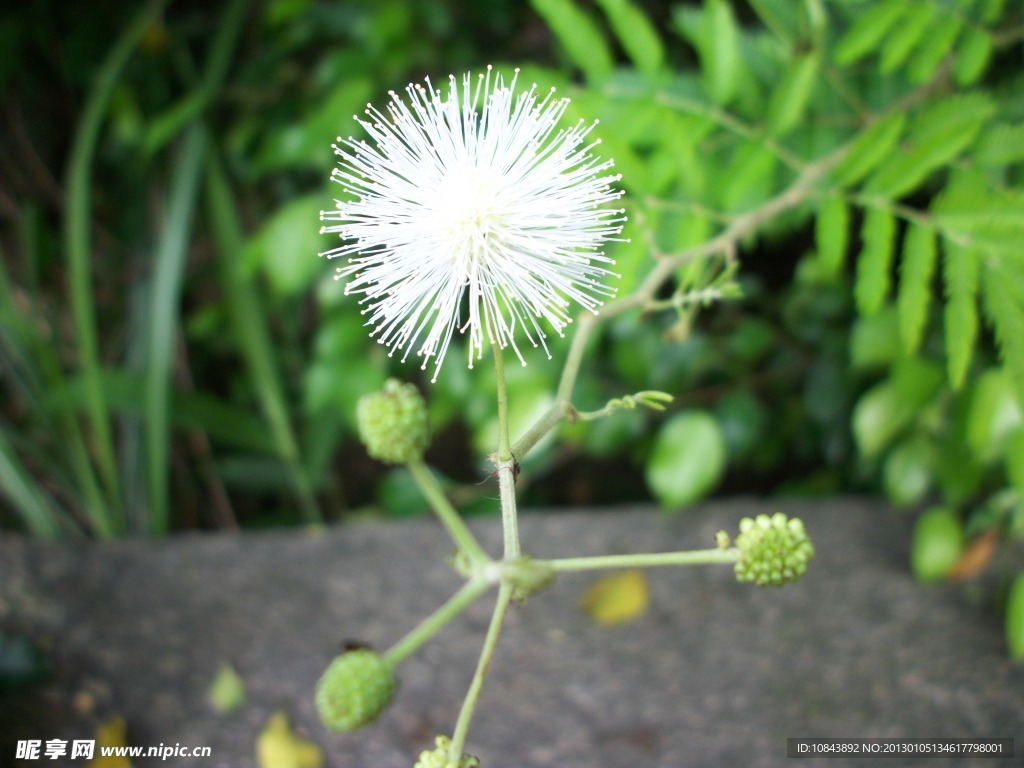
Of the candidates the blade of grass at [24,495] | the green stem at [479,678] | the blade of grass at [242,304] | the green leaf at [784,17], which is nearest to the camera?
the green stem at [479,678]

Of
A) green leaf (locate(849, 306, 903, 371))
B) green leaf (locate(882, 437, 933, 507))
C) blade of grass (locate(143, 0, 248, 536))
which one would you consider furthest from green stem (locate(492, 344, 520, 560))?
blade of grass (locate(143, 0, 248, 536))

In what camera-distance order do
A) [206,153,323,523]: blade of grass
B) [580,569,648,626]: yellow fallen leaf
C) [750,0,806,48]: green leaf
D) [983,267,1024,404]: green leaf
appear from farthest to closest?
1. [206,153,323,523]: blade of grass
2. [580,569,648,626]: yellow fallen leaf
3. [750,0,806,48]: green leaf
4. [983,267,1024,404]: green leaf

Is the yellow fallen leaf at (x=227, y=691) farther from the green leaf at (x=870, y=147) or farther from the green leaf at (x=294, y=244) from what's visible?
the green leaf at (x=870, y=147)

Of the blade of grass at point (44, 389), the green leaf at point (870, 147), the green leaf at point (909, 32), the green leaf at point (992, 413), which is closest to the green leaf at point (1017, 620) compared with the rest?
the green leaf at point (992, 413)

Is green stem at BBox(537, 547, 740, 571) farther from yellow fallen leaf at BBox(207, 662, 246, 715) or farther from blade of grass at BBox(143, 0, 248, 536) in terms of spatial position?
blade of grass at BBox(143, 0, 248, 536)

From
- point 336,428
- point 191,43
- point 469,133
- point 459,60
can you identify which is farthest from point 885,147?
point 191,43

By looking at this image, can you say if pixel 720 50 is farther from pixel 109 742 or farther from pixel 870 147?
pixel 109 742
